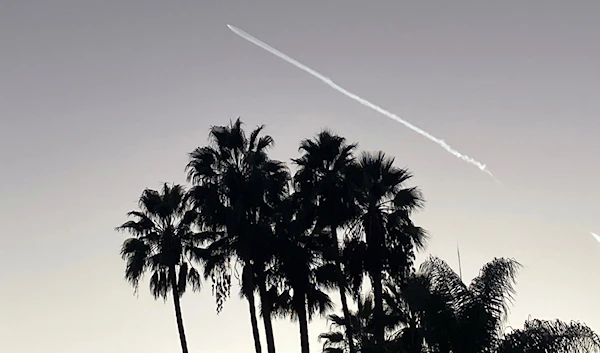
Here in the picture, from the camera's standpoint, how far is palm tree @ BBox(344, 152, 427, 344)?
41.3 meters

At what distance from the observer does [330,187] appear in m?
42.5

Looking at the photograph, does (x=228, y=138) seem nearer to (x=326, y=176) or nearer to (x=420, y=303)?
(x=326, y=176)

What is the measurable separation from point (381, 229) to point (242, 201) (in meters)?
7.16

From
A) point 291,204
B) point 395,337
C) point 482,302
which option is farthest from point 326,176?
point 482,302

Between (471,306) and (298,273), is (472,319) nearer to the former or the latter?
(471,306)

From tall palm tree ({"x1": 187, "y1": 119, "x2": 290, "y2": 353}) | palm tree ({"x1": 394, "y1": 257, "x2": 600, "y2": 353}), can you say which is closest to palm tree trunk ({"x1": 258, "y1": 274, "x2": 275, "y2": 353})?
tall palm tree ({"x1": 187, "y1": 119, "x2": 290, "y2": 353})

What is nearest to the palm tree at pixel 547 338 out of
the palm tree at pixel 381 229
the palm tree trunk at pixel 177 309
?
the palm tree at pixel 381 229

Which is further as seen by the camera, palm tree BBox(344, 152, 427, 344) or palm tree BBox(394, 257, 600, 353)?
palm tree BBox(344, 152, 427, 344)

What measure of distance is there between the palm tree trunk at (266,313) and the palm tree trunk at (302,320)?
150 centimetres

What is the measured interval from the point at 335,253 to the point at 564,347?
15528 millimetres

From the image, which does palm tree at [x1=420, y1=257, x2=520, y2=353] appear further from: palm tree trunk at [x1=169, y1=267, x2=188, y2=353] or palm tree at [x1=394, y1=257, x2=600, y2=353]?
palm tree trunk at [x1=169, y1=267, x2=188, y2=353]

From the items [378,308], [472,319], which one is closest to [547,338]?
[472,319]

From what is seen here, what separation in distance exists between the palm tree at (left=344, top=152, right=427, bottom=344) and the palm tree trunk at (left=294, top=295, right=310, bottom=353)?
2930 millimetres

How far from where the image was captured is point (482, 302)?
31.7 m
